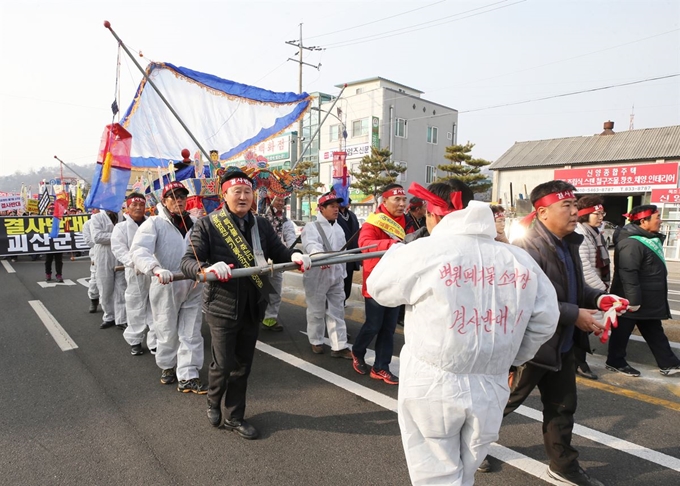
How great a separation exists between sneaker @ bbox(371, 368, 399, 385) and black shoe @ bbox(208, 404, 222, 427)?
63.8 inches

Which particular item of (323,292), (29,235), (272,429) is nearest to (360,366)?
(323,292)

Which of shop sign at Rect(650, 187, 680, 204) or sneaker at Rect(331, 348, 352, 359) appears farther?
shop sign at Rect(650, 187, 680, 204)

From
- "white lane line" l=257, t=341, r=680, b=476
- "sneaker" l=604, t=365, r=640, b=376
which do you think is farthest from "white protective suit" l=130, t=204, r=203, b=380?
"sneaker" l=604, t=365, r=640, b=376

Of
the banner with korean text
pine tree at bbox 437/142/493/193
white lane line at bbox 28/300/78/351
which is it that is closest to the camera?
white lane line at bbox 28/300/78/351

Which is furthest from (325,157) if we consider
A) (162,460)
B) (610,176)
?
(162,460)

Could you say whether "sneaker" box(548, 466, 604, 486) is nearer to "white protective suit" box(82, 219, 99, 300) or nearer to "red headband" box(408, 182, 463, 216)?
"red headband" box(408, 182, 463, 216)

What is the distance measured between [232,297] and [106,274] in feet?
14.7

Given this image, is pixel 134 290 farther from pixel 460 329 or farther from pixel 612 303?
pixel 612 303

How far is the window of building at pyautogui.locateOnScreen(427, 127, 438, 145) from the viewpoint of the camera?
37.2 meters

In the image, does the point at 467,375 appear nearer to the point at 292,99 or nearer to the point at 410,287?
the point at 410,287

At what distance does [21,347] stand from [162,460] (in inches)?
147

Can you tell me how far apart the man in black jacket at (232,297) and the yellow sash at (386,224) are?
1090 millimetres

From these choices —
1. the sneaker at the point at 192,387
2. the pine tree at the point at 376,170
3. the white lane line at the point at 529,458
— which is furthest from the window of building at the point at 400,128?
the sneaker at the point at 192,387

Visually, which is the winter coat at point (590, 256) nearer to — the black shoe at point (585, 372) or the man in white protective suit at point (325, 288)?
the black shoe at point (585, 372)
